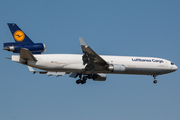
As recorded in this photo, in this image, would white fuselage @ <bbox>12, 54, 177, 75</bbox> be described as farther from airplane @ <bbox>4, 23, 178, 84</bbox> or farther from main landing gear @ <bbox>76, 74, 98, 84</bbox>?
main landing gear @ <bbox>76, 74, 98, 84</bbox>

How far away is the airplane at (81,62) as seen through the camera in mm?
28062

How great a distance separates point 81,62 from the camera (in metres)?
30.4

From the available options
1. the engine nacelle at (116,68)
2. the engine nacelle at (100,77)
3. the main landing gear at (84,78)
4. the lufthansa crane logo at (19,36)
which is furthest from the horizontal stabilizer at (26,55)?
the engine nacelle at (100,77)

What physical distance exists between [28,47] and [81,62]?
6.58 meters

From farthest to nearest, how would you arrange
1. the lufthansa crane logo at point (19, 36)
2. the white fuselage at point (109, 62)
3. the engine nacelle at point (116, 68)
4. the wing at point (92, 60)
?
the engine nacelle at point (116, 68), the lufthansa crane logo at point (19, 36), the white fuselage at point (109, 62), the wing at point (92, 60)

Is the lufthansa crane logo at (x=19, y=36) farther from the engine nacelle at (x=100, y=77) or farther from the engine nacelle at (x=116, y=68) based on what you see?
the engine nacelle at (x=100, y=77)

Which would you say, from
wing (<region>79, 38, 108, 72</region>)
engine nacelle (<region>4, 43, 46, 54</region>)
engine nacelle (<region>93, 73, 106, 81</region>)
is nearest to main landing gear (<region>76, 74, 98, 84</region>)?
engine nacelle (<region>93, 73, 106, 81</region>)

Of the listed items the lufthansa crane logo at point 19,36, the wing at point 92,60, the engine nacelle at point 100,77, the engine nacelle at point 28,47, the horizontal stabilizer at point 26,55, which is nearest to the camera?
the horizontal stabilizer at point 26,55

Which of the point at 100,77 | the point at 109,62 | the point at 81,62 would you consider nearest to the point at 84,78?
the point at 100,77

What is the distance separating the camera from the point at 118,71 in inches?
1193

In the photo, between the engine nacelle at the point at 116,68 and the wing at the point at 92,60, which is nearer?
the wing at the point at 92,60

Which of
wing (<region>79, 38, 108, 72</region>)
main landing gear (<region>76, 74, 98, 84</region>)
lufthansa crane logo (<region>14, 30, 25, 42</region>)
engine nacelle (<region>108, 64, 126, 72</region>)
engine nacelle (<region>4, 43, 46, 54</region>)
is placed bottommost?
main landing gear (<region>76, 74, 98, 84</region>)

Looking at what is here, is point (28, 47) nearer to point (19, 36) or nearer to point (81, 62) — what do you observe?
point (19, 36)

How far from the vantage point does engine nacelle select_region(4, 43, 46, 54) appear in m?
27.5
